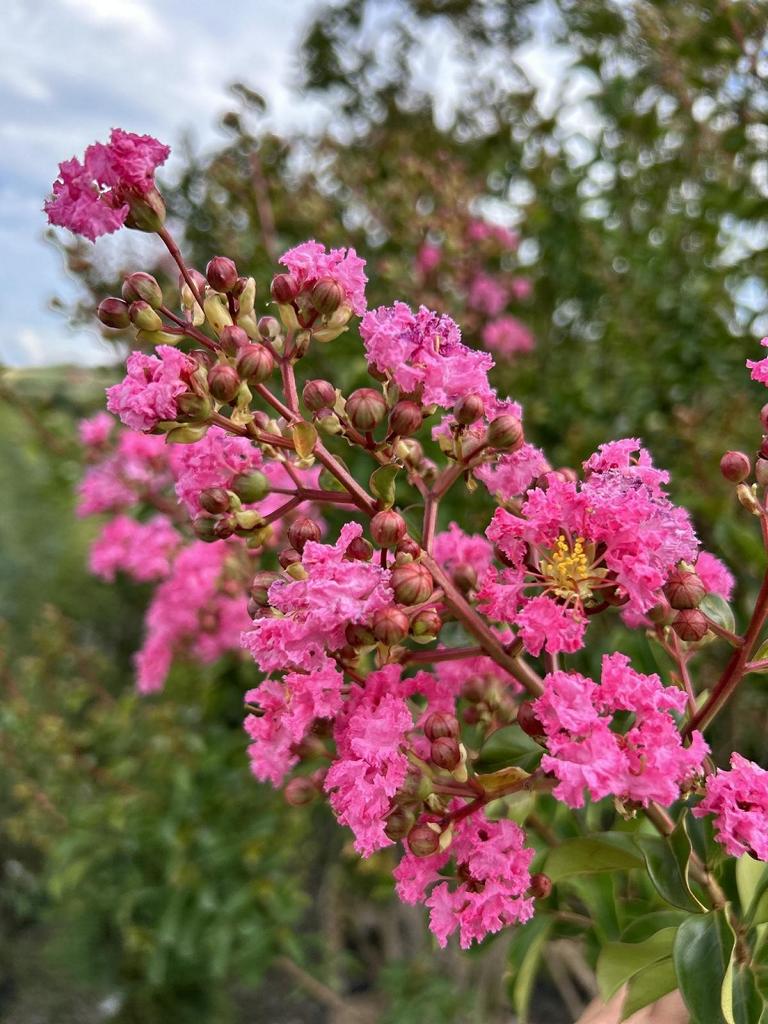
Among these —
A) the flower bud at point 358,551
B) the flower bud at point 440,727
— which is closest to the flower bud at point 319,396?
the flower bud at point 358,551

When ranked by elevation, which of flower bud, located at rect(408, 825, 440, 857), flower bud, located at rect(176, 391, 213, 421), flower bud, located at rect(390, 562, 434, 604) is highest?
flower bud, located at rect(176, 391, 213, 421)

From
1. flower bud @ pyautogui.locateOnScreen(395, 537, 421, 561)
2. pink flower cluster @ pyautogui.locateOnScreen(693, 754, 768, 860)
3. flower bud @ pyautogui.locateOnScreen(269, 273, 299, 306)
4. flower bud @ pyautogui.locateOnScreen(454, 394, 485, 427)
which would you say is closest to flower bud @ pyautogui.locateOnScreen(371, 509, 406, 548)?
flower bud @ pyautogui.locateOnScreen(395, 537, 421, 561)

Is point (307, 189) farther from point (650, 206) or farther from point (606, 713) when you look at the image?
point (606, 713)

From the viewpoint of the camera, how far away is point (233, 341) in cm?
69

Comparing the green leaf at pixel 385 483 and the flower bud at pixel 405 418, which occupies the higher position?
the flower bud at pixel 405 418

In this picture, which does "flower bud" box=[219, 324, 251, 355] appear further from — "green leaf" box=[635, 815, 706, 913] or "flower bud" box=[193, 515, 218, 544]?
"green leaf" box=[635, 815, 706, 913]

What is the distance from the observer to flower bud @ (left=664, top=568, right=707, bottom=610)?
0.69m

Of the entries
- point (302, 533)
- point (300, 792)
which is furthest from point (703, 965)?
point (302, 533)

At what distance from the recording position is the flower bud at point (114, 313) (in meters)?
0.69

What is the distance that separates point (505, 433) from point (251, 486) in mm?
221

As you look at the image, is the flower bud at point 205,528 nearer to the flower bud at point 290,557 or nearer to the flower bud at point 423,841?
the flower bud at point 290,557

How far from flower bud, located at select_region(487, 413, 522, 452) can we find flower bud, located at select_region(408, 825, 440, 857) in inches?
13.0

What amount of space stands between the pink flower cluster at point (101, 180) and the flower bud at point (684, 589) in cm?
55

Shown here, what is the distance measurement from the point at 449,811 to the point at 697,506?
123 cm
